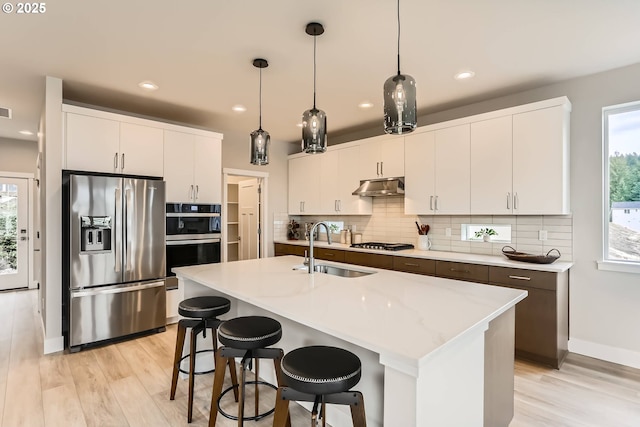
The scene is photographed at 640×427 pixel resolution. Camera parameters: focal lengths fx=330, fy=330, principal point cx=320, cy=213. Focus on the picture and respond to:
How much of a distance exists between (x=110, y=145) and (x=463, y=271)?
394 cm

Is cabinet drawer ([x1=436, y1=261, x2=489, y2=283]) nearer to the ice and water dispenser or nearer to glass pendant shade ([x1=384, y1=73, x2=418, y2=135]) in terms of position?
glass pendant shade ([x1=384, y1=73, x2=418, y2=135])

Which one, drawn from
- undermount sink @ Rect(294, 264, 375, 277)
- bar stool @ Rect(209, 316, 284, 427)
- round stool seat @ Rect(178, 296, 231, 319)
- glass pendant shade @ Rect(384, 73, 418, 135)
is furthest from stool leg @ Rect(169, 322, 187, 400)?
glass pendant shade @ Rect(384, 73, 418, 135)

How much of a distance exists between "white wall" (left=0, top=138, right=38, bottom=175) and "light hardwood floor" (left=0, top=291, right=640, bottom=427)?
3743mm

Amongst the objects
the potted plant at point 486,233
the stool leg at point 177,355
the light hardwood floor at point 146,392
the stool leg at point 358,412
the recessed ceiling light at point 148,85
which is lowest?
the light hardwood floor at point 146,392

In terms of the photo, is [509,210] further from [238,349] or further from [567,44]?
[238,349]

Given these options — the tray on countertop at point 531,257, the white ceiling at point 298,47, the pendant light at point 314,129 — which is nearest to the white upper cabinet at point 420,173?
the white ceiling at point 298,47

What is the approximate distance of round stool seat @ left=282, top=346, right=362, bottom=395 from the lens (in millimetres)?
1347

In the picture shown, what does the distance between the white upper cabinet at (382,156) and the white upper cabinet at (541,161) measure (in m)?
1.34

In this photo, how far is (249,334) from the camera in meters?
1.82

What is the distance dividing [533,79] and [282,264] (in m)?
2.95

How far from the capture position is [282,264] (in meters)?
2.91

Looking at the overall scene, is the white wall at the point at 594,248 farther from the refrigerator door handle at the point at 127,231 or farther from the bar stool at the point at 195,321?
the refrigerator door handle at the point at 127,231

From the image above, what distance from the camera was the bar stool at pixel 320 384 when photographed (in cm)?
135

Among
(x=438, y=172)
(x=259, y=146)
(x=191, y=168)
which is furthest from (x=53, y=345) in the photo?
(x=438, y=172)
